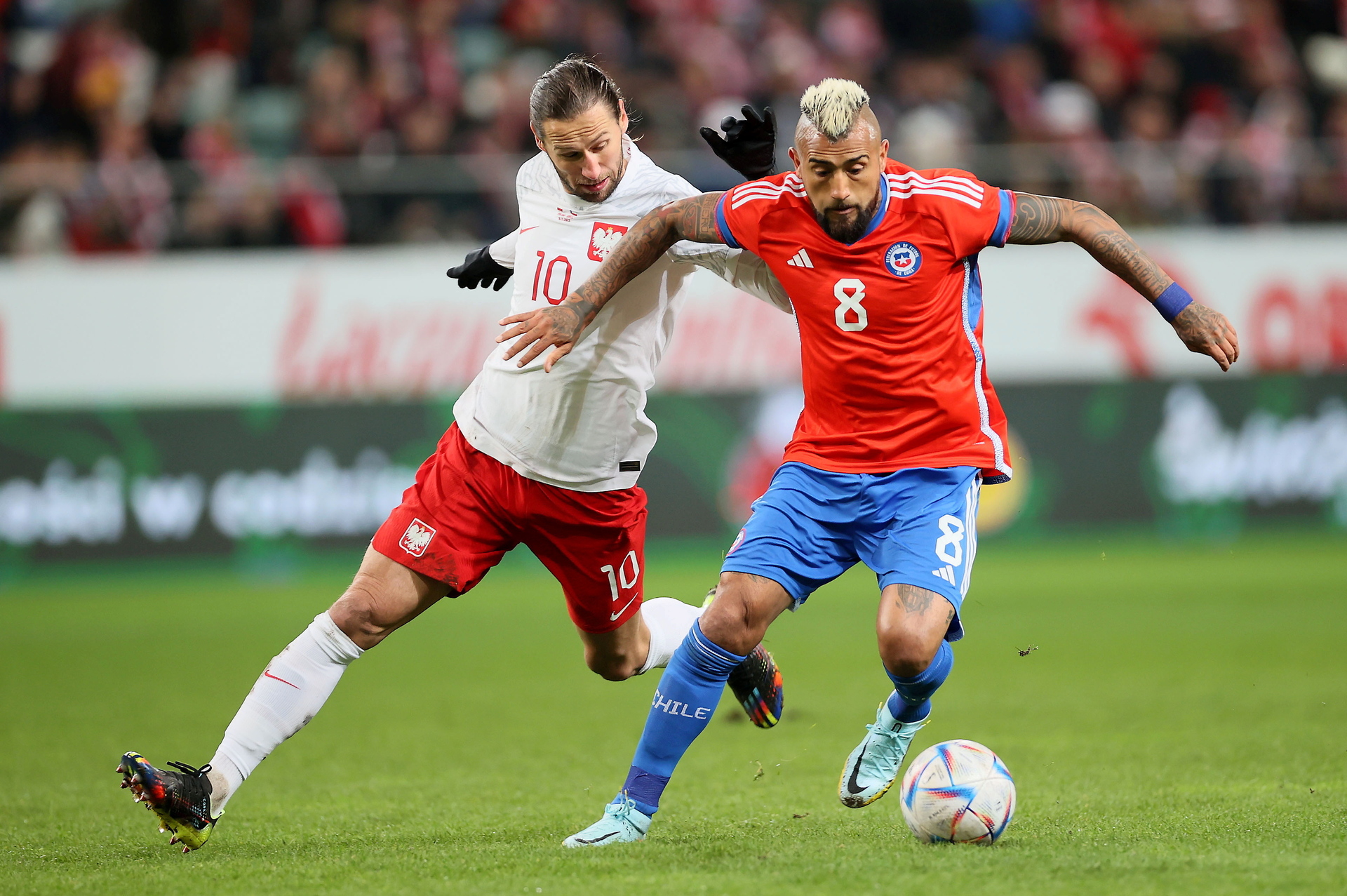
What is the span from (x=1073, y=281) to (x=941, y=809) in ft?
34.8

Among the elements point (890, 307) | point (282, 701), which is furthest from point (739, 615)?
point (282, 701)

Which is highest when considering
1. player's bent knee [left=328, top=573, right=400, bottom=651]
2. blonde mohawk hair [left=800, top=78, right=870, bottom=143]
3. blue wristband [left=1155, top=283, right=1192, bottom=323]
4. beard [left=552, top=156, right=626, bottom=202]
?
blonde mohawk hair [left=800, top=78, right=870, bottom=143]

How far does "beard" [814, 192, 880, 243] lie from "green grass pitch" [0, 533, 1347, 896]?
183cm

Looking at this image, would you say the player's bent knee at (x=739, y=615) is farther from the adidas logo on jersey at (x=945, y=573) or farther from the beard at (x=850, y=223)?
the beard at (x=850, y=223)

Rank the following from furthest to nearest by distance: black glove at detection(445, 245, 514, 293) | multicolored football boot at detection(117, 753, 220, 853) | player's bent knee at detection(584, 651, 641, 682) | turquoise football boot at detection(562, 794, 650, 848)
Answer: player's bent knee at detection(584, 651, 641, 682), black glove at detection(445, 245, 514, 293), turquoise football boot at detection(562, 794, 650, 848), multicolored football boot at detection(117, 753, 220, 853)

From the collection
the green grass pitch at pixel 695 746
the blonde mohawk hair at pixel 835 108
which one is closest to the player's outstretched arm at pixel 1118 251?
the blonde mohawk hair at pixel 835 108

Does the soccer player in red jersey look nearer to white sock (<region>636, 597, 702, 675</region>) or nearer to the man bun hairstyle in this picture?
the man bun hairstyle

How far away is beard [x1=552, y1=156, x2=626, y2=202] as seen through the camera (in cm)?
499

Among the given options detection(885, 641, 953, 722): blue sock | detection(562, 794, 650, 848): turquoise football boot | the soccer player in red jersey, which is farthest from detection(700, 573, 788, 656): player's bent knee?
detection(562, 794, 650, 848): turquoise football boot

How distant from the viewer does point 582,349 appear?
5.05m

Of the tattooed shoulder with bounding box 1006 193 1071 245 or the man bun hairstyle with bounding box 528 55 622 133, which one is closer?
the tattooed shoulder with bounding box 1006 193 1071 245

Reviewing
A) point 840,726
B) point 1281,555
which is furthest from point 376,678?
point 1281,555

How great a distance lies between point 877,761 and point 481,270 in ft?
7.26

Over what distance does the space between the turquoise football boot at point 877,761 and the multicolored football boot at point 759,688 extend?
68cm
